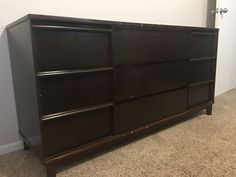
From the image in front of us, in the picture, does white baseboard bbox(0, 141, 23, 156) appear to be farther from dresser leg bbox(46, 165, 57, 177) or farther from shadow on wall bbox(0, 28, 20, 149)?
dresser leg bbox(46, 165, 57, 177)

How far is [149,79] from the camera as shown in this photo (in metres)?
1.44

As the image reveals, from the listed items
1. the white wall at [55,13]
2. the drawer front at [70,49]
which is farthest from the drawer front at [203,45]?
the drawer front at [70,49]

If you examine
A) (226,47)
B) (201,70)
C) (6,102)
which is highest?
(226,47)

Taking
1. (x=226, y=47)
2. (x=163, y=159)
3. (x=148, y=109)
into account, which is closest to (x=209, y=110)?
(x=148, y=109)

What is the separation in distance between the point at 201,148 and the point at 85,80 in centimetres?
94

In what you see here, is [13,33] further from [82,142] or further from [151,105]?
[151,105]

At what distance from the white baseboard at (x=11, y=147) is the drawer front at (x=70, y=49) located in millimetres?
754

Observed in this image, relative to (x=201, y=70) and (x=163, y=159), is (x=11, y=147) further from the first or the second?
(x=201, y=70)

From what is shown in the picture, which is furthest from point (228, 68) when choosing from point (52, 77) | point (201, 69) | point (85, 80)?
point (52, 77)

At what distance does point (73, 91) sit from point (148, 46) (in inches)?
24.0

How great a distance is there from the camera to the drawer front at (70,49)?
38.3 inches

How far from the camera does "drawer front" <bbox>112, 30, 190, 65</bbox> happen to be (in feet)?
4.08

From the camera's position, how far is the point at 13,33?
1.19m

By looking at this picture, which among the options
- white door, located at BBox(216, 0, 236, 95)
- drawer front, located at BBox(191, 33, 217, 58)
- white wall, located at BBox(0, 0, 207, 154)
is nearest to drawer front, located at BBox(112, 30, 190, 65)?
drawer front, located at BBox(191, 33, 217, 58)
